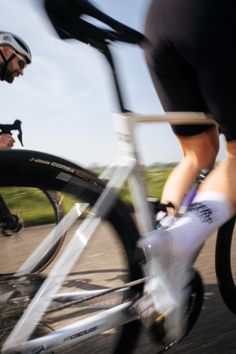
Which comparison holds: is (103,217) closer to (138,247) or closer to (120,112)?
(138,247)

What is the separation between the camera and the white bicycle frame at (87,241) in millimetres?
1214

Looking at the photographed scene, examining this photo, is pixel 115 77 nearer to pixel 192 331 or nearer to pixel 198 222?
pixel 198 222

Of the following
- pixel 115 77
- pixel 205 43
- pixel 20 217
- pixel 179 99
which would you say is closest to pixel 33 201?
pixel 20 217

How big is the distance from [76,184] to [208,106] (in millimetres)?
506

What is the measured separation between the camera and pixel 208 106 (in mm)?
1355

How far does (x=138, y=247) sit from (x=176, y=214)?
26 cm

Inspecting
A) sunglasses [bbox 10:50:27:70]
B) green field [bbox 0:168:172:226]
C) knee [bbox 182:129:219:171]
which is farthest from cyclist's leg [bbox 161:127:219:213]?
sunglasses [bbox 10:50:27:70]

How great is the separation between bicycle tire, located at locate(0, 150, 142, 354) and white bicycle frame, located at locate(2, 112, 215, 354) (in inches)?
1.6

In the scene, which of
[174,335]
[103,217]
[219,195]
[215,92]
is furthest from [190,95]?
[174,335]

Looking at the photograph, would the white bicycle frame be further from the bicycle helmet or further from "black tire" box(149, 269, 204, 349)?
the bicycle helmet

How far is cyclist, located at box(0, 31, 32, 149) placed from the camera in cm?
232

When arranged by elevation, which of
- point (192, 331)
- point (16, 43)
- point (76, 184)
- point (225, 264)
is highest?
point (16, 43)

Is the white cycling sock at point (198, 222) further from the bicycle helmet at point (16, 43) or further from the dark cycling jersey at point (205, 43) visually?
the bicycle helmet at point (16, 43)

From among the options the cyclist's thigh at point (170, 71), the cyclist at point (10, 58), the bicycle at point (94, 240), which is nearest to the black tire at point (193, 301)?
the bicycle at point (94, 240)
